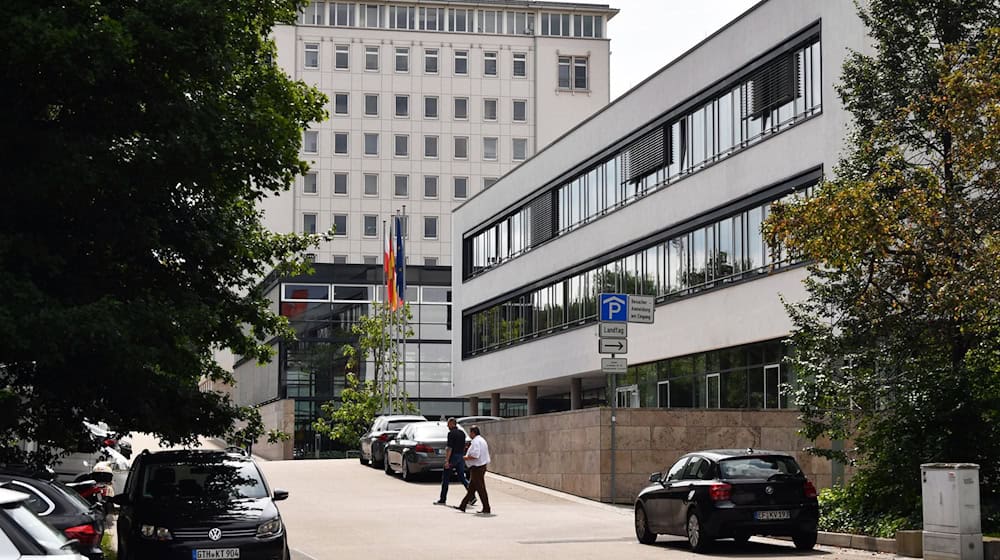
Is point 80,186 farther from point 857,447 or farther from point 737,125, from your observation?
point 737,125

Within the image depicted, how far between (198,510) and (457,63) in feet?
271

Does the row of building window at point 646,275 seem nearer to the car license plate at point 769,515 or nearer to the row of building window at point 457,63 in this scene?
the car license plate at point 769,515

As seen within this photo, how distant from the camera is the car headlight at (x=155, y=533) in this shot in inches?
584

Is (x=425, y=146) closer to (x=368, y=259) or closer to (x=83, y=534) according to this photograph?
(x=368, y=259)

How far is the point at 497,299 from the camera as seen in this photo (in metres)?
57.4

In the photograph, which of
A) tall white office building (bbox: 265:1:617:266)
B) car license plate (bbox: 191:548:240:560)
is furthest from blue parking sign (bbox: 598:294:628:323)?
tall white office building (bbox: 265:1:617:266)

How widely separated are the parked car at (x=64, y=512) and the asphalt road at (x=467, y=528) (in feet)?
19.4

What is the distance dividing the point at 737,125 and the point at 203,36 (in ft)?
72.6

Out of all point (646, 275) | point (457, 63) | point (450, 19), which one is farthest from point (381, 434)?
point (450, 19)

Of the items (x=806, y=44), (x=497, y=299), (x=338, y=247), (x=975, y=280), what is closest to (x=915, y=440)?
(x=975, y=280)

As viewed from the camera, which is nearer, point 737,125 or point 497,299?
point 737,125

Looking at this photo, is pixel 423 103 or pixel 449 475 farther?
pixel 423 103

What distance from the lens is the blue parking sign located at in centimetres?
2749

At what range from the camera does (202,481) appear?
1606cm
